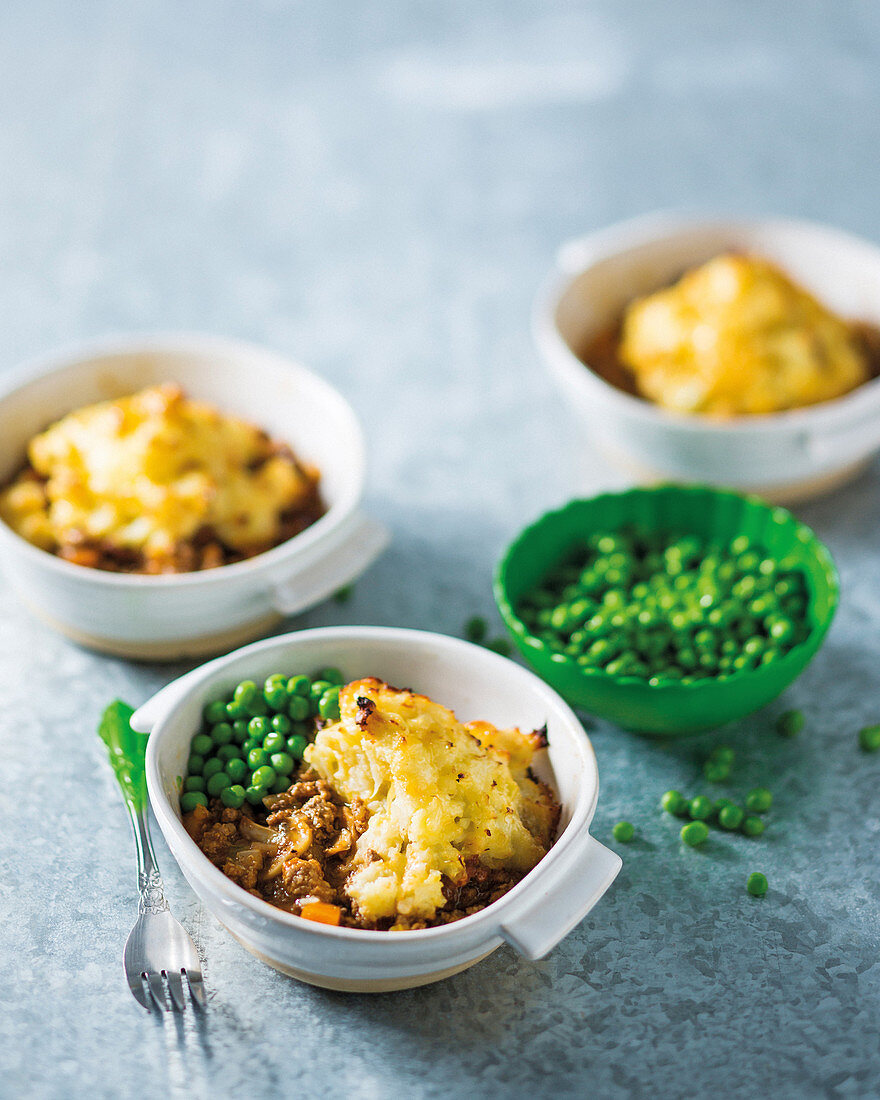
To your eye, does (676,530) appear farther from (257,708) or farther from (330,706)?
(257,708)

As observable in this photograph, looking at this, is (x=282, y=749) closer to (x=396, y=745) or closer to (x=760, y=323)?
(x=396, y=745)

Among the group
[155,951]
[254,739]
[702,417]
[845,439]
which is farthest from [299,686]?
[845,439]

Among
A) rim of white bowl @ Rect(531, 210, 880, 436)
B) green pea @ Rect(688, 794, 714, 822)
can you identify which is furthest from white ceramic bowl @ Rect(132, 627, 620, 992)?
rim of white bowl @ Rect(531, 210, 880, 436)

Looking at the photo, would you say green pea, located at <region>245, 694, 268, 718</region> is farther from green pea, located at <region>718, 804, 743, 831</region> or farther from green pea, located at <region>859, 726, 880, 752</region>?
green pea, located at <region>859, 726, 880, 752</region>

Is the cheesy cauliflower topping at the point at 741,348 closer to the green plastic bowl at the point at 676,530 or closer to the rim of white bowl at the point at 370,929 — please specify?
the green plastic bowl at the point at 676,530

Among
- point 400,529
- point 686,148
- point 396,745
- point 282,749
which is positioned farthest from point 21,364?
point 686,148

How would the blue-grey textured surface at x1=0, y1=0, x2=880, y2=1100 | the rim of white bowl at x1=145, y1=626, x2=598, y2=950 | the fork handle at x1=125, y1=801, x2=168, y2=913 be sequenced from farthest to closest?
the fork handle at x1=125, y1=801, x2=168, y2=913, the blue-grey textured surface at x1=0, y1=0, x2=880, y2=1100, the rim of white bowl at x1=145, y1=626, x2=598, y2=950
